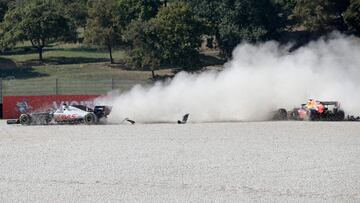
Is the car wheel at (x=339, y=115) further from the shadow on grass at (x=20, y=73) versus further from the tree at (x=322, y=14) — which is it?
the shadow on grass at (x=20, y=73)

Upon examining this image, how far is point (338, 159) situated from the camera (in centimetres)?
2545

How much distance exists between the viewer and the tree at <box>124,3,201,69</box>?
266 feet

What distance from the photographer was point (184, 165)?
24.6 m

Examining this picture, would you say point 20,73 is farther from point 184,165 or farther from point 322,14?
point 184,165

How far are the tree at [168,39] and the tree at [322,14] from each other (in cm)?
1267

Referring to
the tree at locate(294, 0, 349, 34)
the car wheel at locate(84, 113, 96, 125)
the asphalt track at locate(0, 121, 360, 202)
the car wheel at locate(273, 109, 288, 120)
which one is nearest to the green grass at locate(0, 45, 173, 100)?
the car wheel at locate(84, 113, 96, 125)

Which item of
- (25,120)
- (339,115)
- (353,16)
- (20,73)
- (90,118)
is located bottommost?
(25,120)

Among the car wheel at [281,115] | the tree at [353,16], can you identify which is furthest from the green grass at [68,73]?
the tree at [353,16]

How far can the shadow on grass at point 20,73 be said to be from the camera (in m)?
82.6

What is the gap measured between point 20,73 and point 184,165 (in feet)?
208

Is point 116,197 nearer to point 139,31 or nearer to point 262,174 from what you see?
point 262,174

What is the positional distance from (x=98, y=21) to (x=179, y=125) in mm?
59817

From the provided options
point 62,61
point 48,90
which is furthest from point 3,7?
point 48,90

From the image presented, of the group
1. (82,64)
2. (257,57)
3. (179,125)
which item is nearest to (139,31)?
(82,64)
